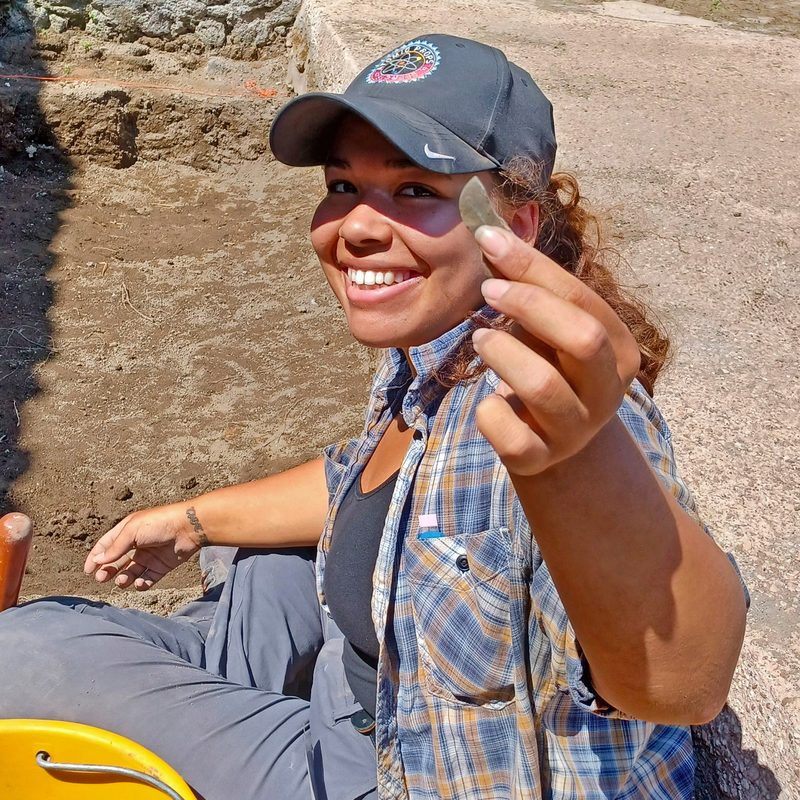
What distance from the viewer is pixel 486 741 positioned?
1.19 meters

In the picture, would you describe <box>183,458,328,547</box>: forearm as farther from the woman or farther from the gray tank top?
the gray tank top

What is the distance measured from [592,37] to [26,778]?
493cm

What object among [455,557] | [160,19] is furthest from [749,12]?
[455,557]

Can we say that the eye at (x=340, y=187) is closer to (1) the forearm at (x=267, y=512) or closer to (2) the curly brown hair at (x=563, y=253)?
(2) the curly brown hair at (x=563, y=253)

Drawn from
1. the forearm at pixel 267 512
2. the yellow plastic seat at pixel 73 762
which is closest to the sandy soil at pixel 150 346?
the forearm at pixel 267 512

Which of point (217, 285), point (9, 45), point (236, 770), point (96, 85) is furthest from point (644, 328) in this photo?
point (9, 45)

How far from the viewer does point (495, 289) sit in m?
0.71

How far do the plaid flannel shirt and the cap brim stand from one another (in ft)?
0.82

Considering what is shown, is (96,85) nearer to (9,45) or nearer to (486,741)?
(9,45)

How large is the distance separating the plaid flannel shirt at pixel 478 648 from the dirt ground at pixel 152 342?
162 centimetres

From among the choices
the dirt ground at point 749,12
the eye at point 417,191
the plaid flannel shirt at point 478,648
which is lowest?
the dirt ground at point 749,12

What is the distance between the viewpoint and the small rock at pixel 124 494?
3031 millimetres

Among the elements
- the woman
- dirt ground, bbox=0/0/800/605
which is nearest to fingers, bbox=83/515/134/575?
the woman

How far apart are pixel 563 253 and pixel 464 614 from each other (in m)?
0.67
